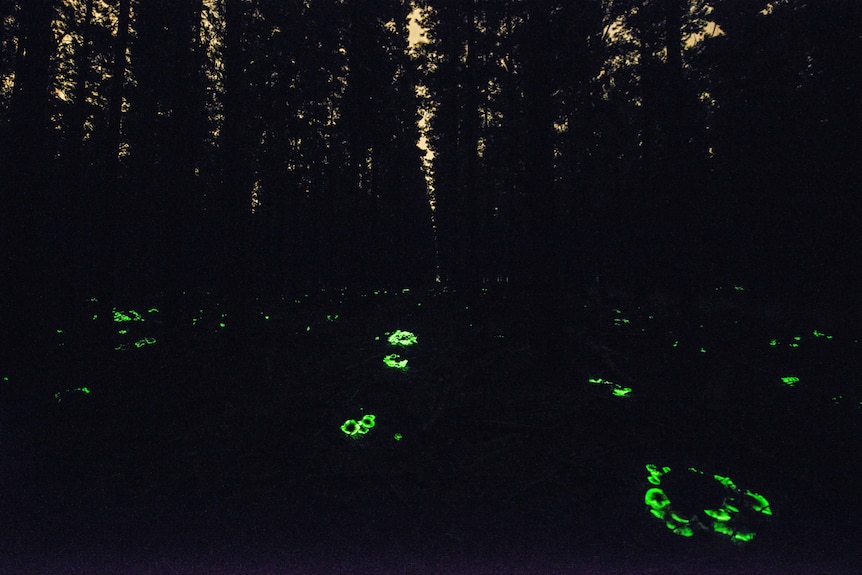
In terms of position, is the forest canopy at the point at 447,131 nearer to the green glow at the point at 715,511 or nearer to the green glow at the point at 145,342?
the green glow at the point at 145,342

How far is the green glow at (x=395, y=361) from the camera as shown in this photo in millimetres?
8329

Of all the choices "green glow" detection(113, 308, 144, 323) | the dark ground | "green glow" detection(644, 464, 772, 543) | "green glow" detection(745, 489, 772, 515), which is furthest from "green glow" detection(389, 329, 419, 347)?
"green glow" detection(113, 308, 144, 323)

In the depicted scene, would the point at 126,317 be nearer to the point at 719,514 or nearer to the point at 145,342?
the point at 145,342

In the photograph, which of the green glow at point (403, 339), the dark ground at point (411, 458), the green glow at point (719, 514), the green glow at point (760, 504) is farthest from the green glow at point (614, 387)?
the green glow at point (403, 339)

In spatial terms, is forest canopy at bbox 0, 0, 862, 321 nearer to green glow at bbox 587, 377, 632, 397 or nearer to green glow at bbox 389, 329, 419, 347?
green glow at bbox 587, 377, 632, 397

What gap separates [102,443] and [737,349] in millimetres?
13357

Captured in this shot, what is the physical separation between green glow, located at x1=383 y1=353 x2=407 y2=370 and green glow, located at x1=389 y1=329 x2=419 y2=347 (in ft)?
3.01

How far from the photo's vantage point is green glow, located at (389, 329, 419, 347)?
32.7ft

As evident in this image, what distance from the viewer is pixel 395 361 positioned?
862 cm

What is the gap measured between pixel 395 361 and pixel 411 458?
140 inches

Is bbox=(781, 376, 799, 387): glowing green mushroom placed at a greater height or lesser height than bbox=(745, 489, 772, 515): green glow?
greater

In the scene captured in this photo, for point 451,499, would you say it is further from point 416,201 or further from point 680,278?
point 416,201

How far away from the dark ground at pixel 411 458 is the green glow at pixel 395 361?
0.93ft

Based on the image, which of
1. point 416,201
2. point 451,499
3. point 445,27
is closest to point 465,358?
point 451,499
